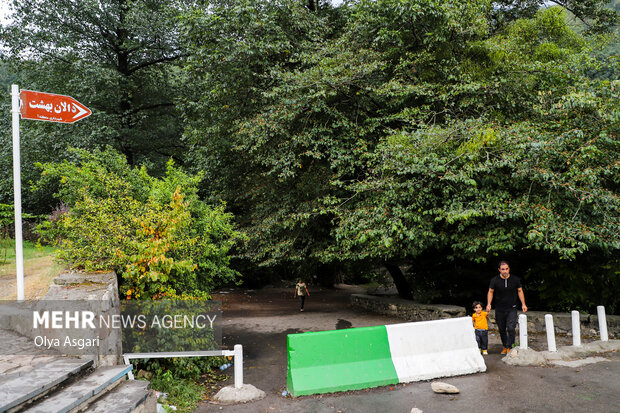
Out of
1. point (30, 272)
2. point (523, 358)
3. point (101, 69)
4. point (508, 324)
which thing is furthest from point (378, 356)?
point (101, 69)

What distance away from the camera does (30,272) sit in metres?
9.23

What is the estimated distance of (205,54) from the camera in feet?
41.9

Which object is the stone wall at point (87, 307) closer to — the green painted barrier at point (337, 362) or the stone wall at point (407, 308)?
the green painted barrier at point (337, 362)

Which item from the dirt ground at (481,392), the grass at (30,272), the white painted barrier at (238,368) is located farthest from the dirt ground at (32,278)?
the dirt ground at (481,392)

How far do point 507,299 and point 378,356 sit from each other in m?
2.88

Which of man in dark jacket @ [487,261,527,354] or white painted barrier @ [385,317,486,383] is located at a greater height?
man in dark jacket @ [487,261,527,354]

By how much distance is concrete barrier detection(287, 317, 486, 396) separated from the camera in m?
6.31

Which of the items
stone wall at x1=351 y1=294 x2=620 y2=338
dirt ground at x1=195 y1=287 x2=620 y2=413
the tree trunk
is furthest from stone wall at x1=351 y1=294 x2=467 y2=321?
dirt ground at x1=195 y1=287 x2=620 y2=413

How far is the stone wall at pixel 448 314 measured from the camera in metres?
9.57

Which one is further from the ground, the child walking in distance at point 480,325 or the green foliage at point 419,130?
the green foliage at point 419,130

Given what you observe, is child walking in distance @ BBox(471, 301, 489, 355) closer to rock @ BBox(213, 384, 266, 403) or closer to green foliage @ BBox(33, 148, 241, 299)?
rock @ BBox(213, 384, 266, 403)

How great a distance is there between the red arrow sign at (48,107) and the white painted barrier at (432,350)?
6.11 meters

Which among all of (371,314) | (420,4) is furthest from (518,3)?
(371,314)

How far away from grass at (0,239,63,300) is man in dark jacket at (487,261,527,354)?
783 cm
